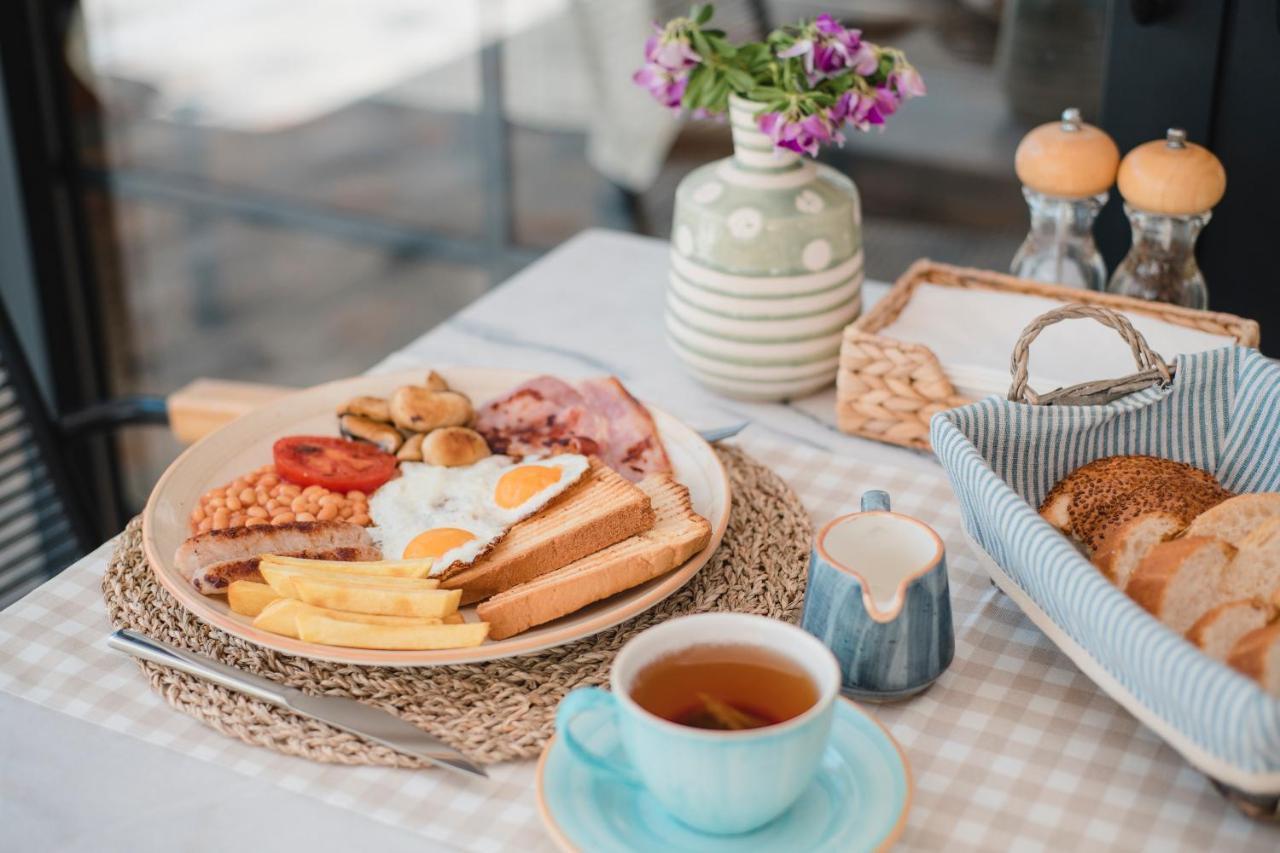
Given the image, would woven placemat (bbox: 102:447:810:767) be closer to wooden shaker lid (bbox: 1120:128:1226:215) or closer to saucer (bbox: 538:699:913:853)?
saucer (bbox: 538:699:913:853)

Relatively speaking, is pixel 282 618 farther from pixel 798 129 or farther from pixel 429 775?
pixel 798 129

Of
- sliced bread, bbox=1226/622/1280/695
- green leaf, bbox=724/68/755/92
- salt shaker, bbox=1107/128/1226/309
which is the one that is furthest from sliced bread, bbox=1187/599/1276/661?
green leaf, bbox=724/68/755/92

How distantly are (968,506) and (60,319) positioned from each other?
2.63 meters

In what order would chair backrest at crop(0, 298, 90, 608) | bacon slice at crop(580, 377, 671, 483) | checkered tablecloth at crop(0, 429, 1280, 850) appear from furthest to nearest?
chair backrest at crop(0, 298, 90, 608), bacon slice at crop(580, 377, 671, 483), checkered tablecloth at crop(0, 429, 1280, 850)

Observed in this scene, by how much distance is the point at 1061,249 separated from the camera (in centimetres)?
143

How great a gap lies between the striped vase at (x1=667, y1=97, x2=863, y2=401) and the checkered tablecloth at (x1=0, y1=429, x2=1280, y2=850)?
0.38 m

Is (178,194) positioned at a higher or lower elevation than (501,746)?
lower

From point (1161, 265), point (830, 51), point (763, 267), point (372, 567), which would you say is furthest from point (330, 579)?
point (1161, 265)

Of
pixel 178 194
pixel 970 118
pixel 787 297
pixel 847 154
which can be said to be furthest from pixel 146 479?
pixel 787 297

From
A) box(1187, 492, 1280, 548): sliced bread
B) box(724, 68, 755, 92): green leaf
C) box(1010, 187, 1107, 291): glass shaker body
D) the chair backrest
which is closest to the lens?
box(1187, 492, 1280, 548): sliced bread

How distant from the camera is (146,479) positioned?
3318mm

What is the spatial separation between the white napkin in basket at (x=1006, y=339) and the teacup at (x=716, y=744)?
520 millimetres

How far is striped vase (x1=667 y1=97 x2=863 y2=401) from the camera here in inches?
51.9

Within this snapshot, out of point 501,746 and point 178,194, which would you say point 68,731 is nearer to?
point 501,746
